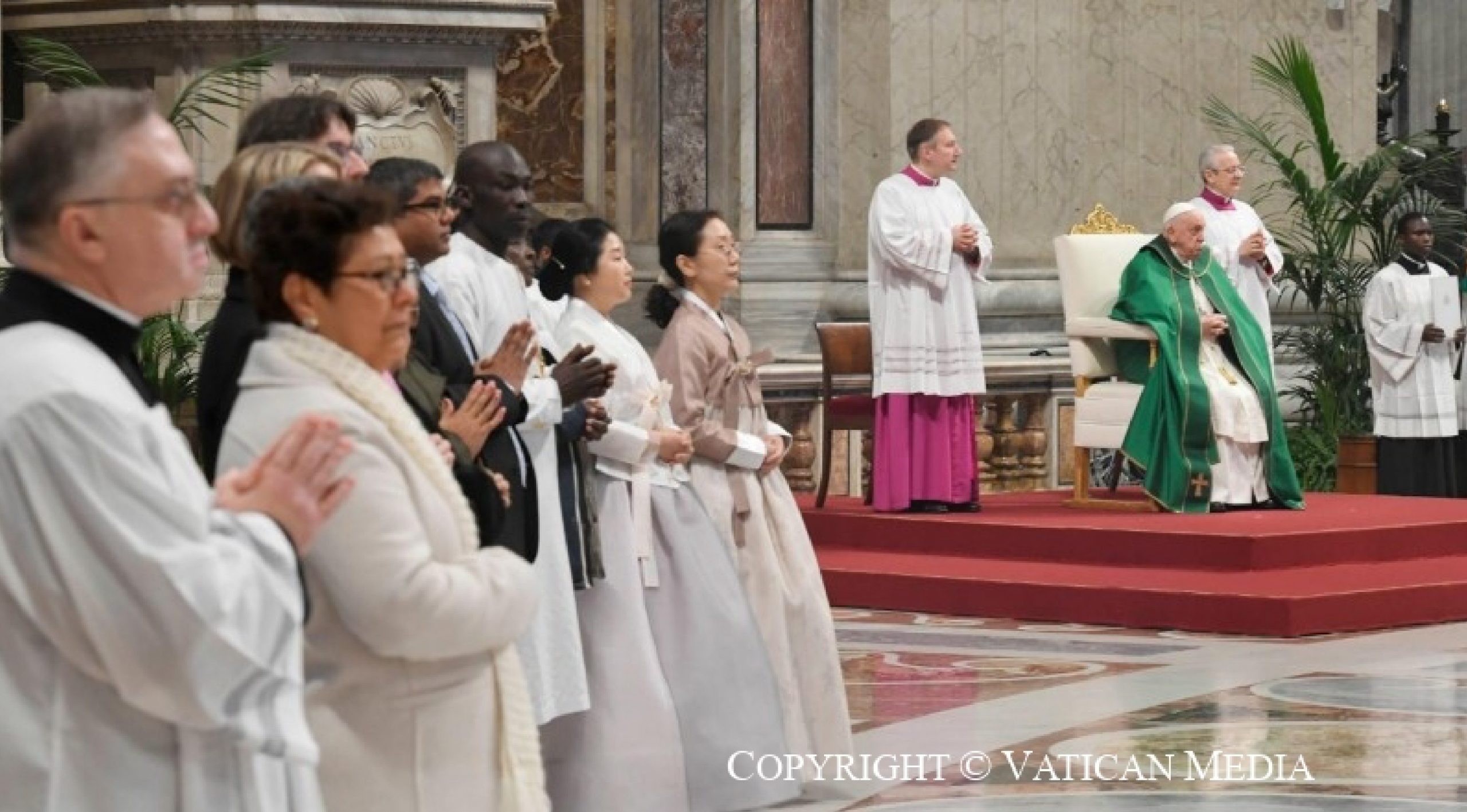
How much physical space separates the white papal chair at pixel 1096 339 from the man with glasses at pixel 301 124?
25.3 feet

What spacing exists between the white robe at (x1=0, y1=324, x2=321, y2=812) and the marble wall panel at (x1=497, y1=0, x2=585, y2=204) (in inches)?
430

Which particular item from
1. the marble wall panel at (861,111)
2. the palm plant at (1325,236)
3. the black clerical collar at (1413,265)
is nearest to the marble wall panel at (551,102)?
the marble wall panel at (861,111)

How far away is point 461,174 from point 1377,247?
9.63 m

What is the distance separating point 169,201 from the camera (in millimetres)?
2871

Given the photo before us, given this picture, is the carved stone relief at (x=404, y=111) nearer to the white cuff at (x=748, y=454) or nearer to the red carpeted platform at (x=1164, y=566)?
the red carpeted platform at (x=1164, y=566)

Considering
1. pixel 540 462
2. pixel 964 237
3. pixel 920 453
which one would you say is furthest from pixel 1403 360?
pixel 540 462

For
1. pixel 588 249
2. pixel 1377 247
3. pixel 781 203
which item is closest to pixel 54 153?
pixel 588 249

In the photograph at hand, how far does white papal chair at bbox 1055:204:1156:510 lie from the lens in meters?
11.7

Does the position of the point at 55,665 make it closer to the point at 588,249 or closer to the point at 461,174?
the point at 461,174

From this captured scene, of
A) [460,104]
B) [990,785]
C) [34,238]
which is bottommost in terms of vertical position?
[990,785]

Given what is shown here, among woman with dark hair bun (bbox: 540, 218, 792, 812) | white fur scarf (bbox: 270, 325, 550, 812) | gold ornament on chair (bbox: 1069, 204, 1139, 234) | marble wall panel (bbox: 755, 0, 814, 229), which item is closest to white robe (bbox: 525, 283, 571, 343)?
woman with dark hair bun (bbox: 540, 218, 792, 812)

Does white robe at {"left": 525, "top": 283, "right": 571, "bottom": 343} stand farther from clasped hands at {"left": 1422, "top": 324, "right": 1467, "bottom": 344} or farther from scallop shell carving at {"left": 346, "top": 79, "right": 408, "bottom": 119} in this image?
clasped hands at {"left": 1422, "top": 324, "right": 1467, "bottom": 344}

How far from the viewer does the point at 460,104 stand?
968 cm

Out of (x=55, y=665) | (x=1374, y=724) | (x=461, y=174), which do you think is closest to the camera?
(x=55, y=665)
